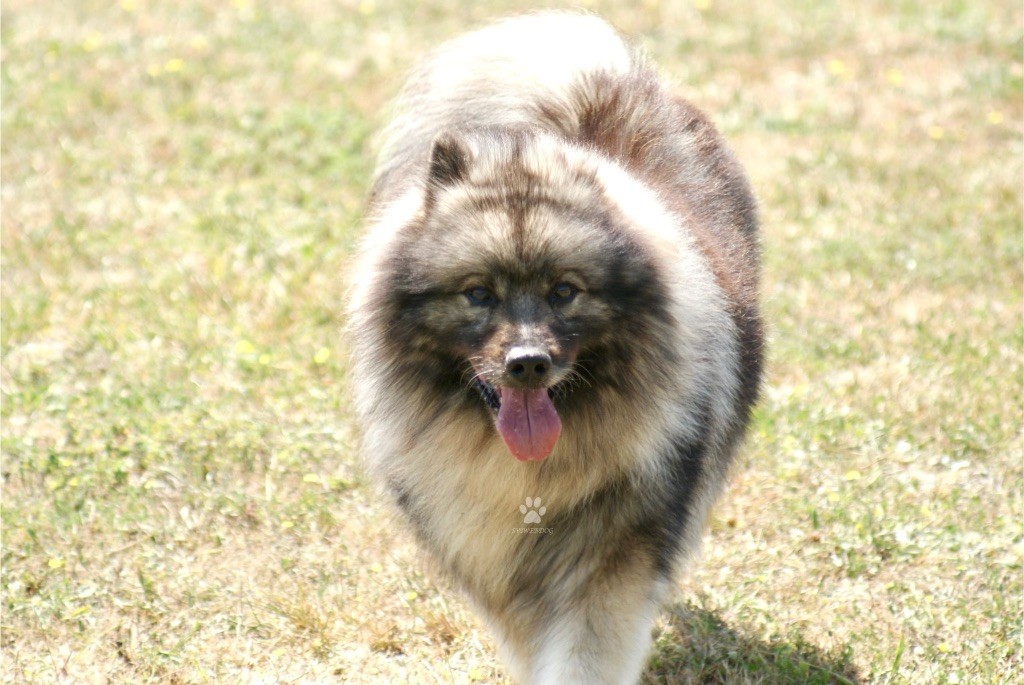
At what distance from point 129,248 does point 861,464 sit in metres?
4.11

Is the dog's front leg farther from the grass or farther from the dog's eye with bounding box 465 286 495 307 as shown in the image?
the dog's eye with bounding box 465 286 495 307

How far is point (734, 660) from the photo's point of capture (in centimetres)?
405

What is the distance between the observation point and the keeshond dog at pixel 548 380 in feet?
10.9

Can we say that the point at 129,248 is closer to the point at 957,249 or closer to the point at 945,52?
the point at 957,249

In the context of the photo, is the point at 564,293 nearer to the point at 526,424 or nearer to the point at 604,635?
the point at 526,424

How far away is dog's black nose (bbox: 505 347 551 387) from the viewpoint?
315 cm

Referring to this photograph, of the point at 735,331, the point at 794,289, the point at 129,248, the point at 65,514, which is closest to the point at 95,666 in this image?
the point at 65,514

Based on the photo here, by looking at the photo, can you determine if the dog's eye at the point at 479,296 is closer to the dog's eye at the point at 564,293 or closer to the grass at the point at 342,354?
the dog's eye at the point at 564,293

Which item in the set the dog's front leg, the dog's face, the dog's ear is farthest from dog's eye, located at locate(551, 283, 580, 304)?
the dog's front leg

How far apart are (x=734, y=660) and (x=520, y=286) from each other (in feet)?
5.21

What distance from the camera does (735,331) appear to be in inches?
149

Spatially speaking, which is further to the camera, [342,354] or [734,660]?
[342,354]

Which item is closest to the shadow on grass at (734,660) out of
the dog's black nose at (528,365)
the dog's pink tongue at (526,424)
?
the dog's pink tongue at (526,424)

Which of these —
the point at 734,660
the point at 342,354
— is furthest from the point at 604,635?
the point at 342,354
